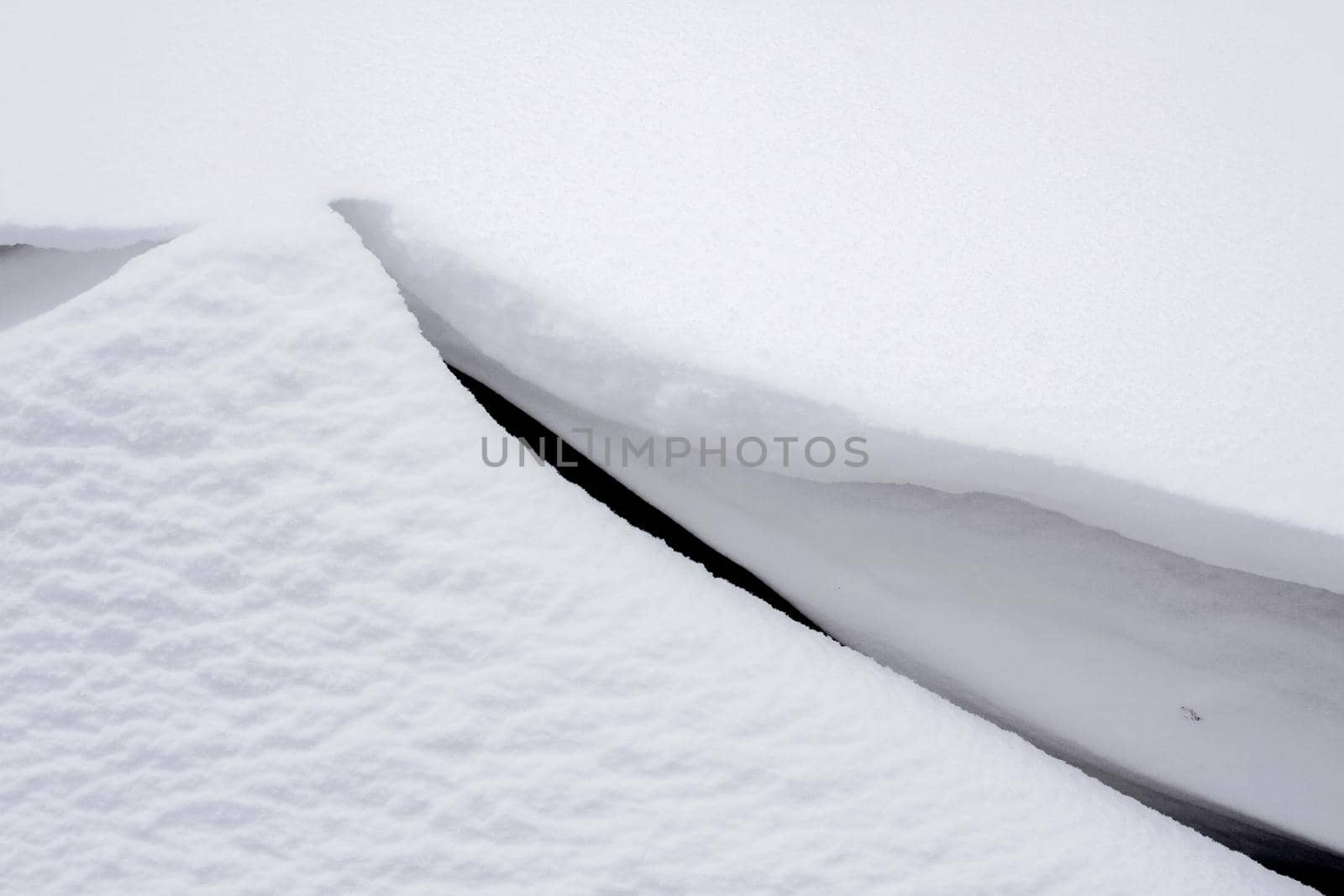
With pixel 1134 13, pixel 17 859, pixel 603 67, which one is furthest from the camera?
pixel 1134 13

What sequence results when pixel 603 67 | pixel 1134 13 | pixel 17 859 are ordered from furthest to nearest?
1. pixel 1134 13
2. pixel 603 67
3. pixel 17 859

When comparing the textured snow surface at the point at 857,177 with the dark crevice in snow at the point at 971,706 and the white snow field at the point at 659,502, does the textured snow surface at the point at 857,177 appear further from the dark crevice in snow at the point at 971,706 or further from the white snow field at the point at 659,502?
the dark crevice in snow at the point at 971,706

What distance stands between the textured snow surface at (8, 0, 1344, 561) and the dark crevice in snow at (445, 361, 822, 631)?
0.11 m

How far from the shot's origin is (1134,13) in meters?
0.83

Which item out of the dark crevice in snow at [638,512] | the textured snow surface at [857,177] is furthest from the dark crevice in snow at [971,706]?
the textured snow surface at [857,177]

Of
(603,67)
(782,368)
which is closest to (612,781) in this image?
(782,368)

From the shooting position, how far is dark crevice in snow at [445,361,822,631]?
0.57 meters

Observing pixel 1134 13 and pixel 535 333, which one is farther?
pixel 1134 13

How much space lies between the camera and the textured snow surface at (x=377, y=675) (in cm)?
46

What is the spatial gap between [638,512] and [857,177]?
0.88 feet

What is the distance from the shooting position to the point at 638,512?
1.90ft

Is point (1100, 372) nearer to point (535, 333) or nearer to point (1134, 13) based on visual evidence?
point (535, 333)

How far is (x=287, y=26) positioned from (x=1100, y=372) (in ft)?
2.07

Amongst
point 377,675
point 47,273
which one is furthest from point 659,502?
point 47,273
